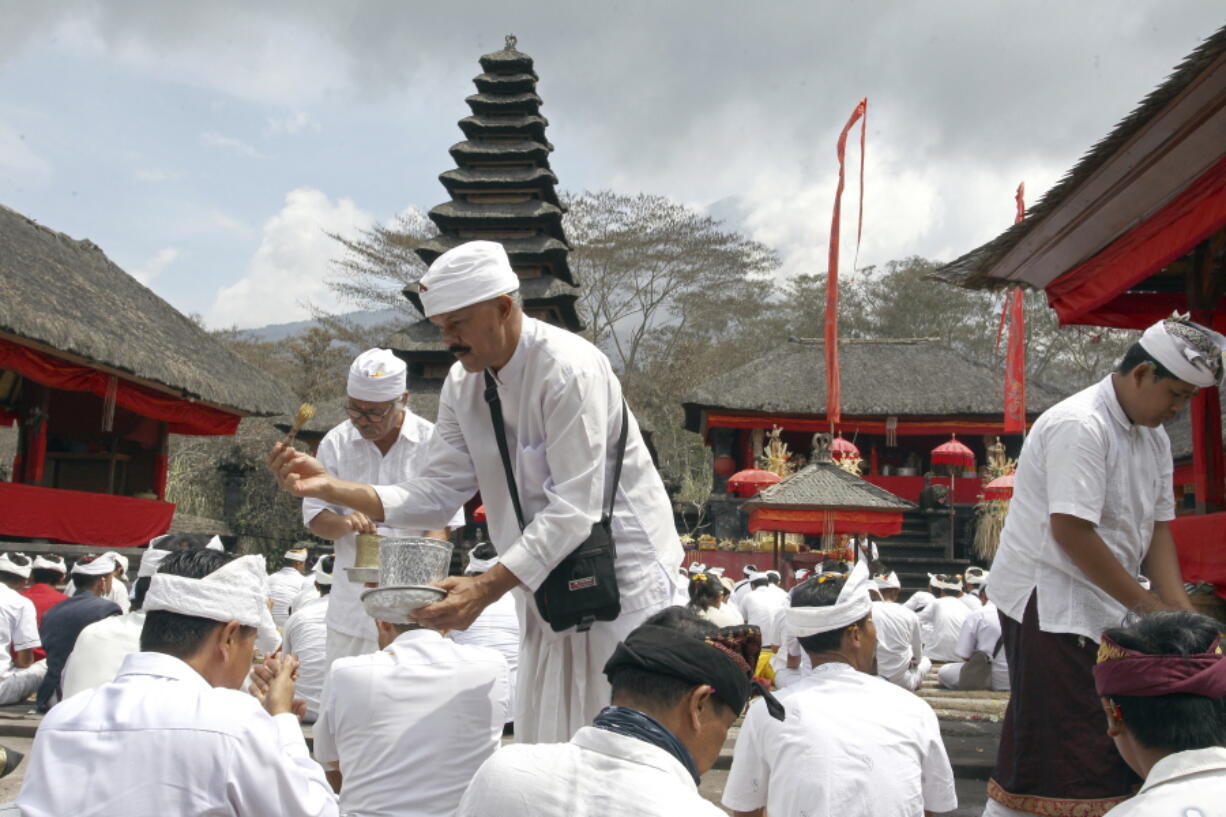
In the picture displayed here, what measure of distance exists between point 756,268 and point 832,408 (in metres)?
18.3

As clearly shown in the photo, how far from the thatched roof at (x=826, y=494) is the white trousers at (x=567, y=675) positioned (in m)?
12.3

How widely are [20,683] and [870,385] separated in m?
26.4

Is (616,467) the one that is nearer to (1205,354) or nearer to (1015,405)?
(1205,354)

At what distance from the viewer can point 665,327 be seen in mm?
38812

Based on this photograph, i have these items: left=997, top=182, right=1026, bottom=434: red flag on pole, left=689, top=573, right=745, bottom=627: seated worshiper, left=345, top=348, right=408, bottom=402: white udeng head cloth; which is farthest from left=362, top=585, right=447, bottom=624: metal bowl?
left=997, top=182, right=1026, bottom=434: red flag on pole

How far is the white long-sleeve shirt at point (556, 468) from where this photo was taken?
2822mm

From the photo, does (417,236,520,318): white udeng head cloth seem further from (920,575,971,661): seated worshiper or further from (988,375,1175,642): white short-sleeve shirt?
(920,575,971,661): seated worshiper

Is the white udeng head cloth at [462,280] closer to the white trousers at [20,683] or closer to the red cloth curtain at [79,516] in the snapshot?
the white trousers at [20,683]

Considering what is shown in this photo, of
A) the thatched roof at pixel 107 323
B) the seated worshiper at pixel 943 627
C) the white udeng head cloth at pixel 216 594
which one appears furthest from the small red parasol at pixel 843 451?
the white udeng head cloth at pixel 216 594

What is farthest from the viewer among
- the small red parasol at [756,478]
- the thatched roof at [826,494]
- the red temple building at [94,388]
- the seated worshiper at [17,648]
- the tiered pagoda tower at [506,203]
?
the tiered pagoda tower at [506,203]

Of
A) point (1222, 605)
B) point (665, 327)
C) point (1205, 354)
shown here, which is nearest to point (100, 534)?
point (1222, 605)

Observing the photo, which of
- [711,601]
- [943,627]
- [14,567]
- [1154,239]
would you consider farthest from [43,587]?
[943,627]

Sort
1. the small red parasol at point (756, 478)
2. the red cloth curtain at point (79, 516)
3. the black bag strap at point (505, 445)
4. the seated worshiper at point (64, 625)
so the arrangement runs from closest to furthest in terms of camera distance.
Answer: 1. the black bag strap at point (505, 445)
2. the seated worshiper at point (64, 625)
3. the red cloth curtain at point (79, 516)
4. the small red parasol at point (756, 478)

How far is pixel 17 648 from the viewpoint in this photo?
8.69 meters
